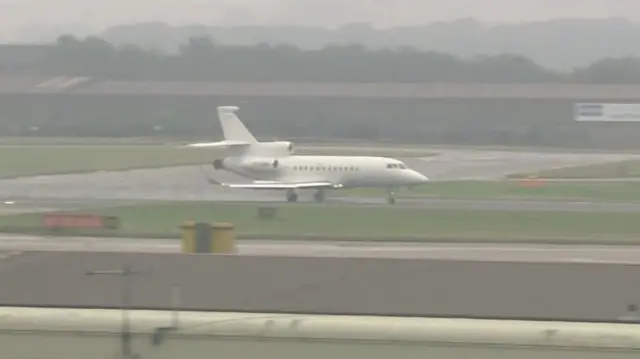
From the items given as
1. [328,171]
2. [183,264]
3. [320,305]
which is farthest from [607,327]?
[328,171]

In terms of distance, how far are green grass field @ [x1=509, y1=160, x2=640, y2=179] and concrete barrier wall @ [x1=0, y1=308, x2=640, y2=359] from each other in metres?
44.4

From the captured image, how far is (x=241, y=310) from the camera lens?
24.3 feet

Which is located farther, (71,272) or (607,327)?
(71,272)

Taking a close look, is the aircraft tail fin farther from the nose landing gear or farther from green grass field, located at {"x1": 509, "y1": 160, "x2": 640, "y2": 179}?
green grass field, located at {"x1": 509, "y1": 160, "x2": 640, "y2": 179}

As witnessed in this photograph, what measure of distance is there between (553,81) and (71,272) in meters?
40.5

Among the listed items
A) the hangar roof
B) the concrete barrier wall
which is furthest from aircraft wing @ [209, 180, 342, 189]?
the concrete barrier wall

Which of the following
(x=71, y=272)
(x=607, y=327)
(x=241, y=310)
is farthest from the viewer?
(x=71, y=272)

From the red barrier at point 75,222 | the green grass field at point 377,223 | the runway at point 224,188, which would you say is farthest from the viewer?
the runway at point 224,188

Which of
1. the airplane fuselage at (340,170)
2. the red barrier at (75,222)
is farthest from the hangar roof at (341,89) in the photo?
the red barrier at (75,222)

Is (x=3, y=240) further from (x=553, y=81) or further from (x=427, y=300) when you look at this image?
(x=553, y=81)

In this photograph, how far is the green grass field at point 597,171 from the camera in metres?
50.7

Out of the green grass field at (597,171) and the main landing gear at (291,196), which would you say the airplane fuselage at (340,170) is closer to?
the main landing gear at (291,196)

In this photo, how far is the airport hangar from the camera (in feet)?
139

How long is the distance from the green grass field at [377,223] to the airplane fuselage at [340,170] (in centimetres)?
879
